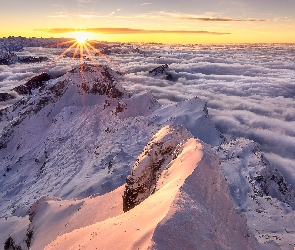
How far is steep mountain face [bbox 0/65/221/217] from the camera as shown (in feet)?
73.6

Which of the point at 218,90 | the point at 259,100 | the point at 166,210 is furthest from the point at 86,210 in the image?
the point at 218,90

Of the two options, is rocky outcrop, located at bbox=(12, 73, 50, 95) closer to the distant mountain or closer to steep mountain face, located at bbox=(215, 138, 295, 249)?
the distant mountain

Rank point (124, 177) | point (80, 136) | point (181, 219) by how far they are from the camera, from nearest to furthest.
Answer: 1. point (181, 219)
2. point (124, 177)
3. point (80, 136)

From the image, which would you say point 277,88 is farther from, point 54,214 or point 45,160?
point 54,214

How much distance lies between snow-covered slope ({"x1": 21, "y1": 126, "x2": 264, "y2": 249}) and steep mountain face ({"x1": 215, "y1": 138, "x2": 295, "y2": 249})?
6.10 m

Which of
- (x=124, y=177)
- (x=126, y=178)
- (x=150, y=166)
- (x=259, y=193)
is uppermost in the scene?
(x=150, y=166)

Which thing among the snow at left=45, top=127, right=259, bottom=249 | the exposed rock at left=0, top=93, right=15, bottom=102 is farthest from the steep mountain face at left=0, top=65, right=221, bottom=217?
the exposed rock at left=0, top=93, right=15, bottom=102

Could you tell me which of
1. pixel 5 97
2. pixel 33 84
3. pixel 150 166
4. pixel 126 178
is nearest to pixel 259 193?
pixel 126 178

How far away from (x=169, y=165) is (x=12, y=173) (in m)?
25.0

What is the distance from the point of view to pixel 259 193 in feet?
55.0

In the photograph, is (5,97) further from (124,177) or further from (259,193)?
(259,193)

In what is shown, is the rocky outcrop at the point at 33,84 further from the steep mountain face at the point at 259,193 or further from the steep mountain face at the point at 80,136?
the steep mountain face at the point at 259,193

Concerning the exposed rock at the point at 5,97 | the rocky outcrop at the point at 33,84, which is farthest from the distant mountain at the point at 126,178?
the rocky outcrop at the point at 33,84

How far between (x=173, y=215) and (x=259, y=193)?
516 inches
